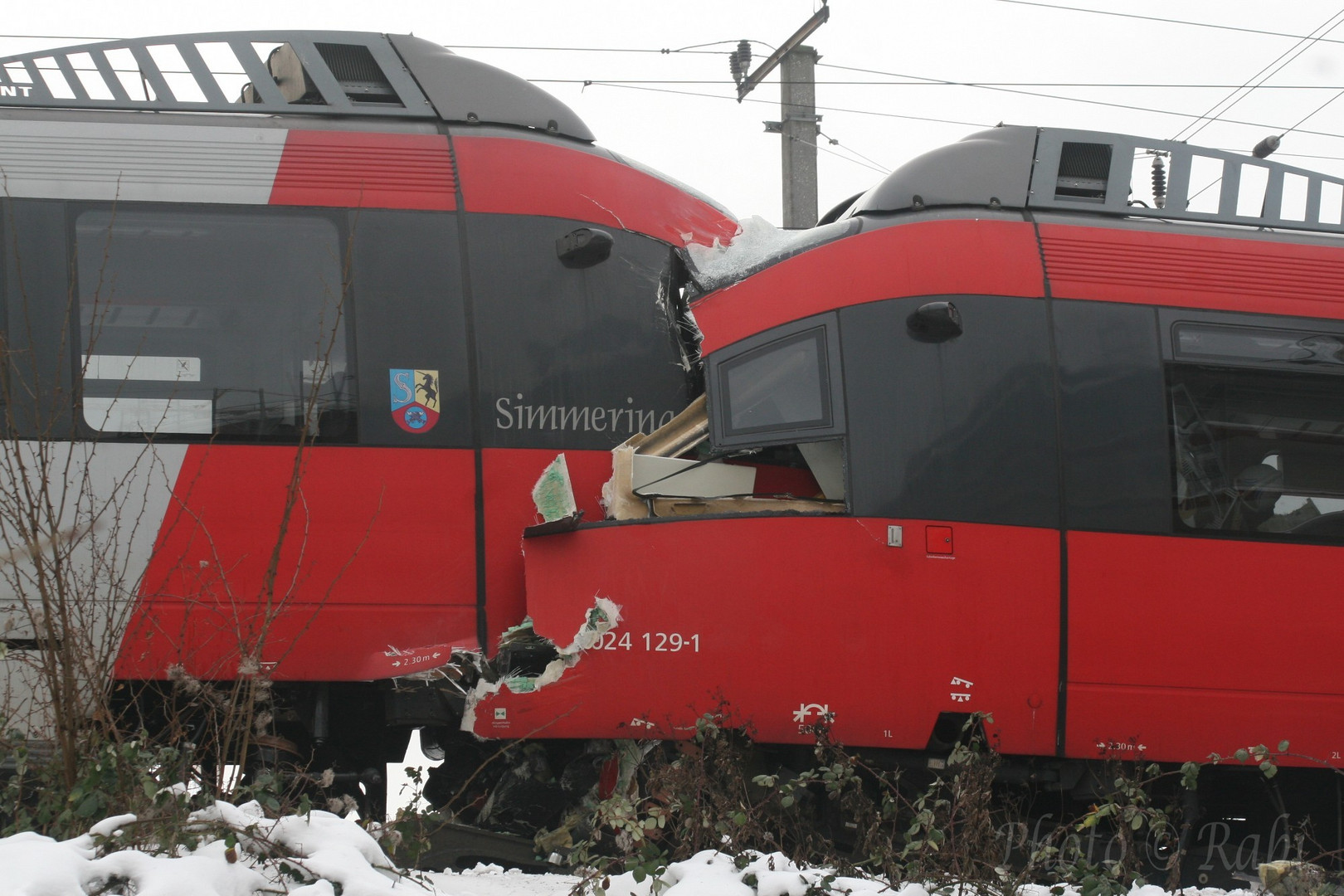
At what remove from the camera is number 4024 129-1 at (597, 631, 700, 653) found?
523 cm

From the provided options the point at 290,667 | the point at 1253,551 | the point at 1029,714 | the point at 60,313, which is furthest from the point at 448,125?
the point at 1253,551

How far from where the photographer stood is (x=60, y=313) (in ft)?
17.2

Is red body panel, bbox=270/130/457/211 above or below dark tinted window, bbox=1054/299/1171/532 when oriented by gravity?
above

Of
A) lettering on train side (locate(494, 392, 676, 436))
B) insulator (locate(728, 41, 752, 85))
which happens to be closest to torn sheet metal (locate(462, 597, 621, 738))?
lettering on train side (locate(494, 392, 676, 436))

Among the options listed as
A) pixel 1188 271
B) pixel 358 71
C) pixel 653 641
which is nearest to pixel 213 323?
pixel 358 71

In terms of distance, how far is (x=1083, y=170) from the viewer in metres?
6.07

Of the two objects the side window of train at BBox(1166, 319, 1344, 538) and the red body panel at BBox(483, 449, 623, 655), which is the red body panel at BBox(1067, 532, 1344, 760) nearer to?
the side window of train at BBox(1166, 319, 1344, 538)

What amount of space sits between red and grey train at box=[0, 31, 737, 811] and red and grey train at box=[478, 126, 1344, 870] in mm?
424

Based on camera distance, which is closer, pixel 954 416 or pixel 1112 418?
pixel 954 416

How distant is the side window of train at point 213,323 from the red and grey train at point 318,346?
0.01 m

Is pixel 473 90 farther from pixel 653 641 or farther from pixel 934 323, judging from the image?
→ pixel 653 641

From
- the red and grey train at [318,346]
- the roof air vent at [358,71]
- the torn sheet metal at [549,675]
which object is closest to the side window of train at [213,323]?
the red and grey train at [318,346]

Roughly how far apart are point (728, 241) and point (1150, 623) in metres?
2.70

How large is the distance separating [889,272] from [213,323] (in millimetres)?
2971
